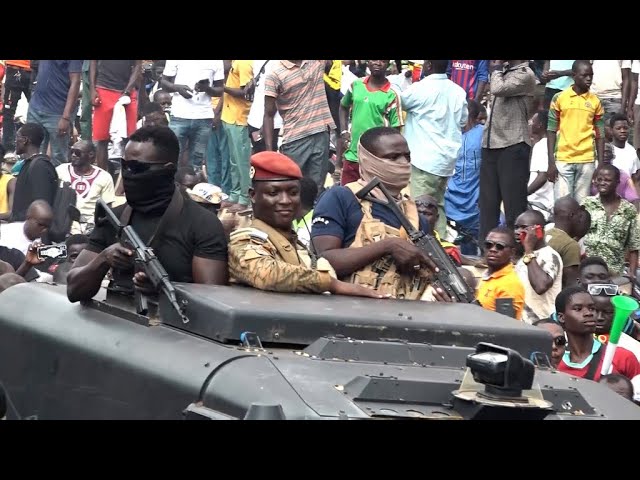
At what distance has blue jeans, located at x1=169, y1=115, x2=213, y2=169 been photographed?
15.9 m

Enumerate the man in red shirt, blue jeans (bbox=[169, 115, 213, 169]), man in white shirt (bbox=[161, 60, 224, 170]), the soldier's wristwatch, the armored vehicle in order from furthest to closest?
blue jeans (bbox=[169, 115, 213, 169]) → man in white shirt (bbox=[161, 60, 224, 170]) → the soldier's wristwatch → the man in red shirt → the armored vehicle

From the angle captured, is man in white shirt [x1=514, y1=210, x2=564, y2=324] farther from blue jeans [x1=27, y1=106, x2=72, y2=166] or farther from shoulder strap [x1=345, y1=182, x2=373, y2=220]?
blue jeans [x1=27, y1=106, x2=72, y2=166]

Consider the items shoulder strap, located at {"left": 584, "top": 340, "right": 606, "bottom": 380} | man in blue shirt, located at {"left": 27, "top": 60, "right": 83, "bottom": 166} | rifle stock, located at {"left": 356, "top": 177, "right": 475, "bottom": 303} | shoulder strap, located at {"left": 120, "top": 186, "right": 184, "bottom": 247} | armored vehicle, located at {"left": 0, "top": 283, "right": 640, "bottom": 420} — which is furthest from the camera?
man in blue shirt, located at {"left": 27, "top": 60, "right": 83, "bottom": 166}

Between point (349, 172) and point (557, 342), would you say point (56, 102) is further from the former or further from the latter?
point (557, 342)

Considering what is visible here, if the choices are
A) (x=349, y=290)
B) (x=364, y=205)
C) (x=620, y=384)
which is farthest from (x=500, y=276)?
(x=349, y=290)

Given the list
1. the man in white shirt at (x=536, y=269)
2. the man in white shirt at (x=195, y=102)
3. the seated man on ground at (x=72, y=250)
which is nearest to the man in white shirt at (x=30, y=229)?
the seated man on ground at (x=72, y=250)

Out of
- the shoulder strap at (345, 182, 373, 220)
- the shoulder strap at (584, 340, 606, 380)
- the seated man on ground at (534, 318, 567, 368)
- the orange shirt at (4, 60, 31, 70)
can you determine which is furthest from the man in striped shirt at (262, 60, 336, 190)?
the shoulder strap at (345, 182, 373, 220)

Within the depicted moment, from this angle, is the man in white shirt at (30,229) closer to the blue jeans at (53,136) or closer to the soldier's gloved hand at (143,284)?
the blue jeans at (53,136)

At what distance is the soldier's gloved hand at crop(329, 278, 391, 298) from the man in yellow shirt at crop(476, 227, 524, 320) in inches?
135

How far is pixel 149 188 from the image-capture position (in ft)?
21.8

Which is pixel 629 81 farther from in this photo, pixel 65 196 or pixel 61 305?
pixel 61 305

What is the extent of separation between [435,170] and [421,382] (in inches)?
331

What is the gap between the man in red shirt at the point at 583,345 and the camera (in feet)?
27.9

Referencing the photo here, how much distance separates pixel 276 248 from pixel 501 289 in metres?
3.73
